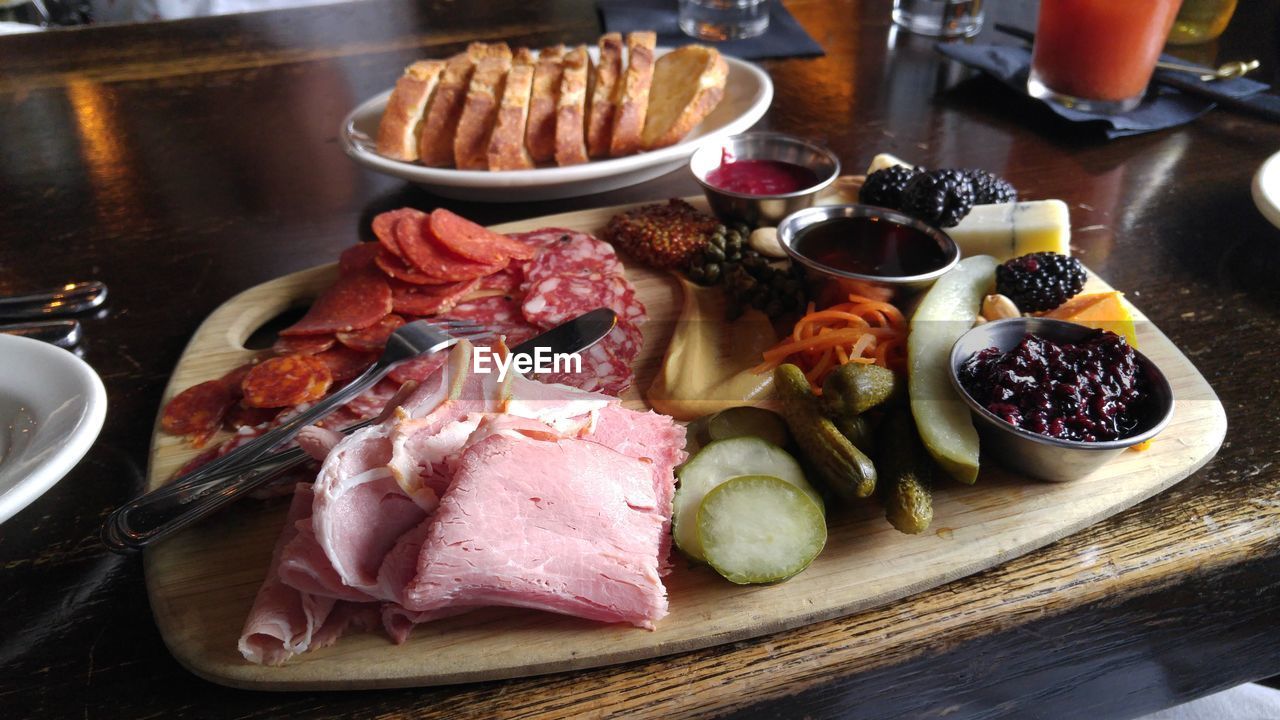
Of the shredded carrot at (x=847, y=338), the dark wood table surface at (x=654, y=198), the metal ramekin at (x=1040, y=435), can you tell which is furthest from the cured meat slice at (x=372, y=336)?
the metal ramekin at (x=1040, y=435)

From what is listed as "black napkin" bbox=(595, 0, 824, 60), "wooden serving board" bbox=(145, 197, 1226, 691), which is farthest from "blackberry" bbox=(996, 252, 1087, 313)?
"black napkin" bbox=(595, 0, 824, 60)

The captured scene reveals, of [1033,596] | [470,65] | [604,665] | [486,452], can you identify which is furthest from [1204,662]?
[470,65]

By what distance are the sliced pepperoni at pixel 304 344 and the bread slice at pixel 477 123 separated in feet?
2.35

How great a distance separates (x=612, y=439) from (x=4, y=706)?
875mm

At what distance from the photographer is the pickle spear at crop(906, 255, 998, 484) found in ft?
3.98

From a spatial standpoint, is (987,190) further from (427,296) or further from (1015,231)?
(427,296)

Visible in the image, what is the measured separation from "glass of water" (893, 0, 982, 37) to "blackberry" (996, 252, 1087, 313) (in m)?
2.11

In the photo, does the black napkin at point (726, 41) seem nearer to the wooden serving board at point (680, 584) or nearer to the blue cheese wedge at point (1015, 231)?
the blue cheese wedge at point (1015, 231)

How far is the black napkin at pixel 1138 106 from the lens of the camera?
242 cm

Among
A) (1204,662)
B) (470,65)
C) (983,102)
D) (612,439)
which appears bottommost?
(1204,662)

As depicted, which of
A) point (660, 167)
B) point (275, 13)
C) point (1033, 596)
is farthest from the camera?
point (275, 13)

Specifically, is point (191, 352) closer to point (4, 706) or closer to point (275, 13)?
point (4, 706)

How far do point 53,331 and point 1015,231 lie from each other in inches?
80.7

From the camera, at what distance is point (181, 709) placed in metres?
1.06
